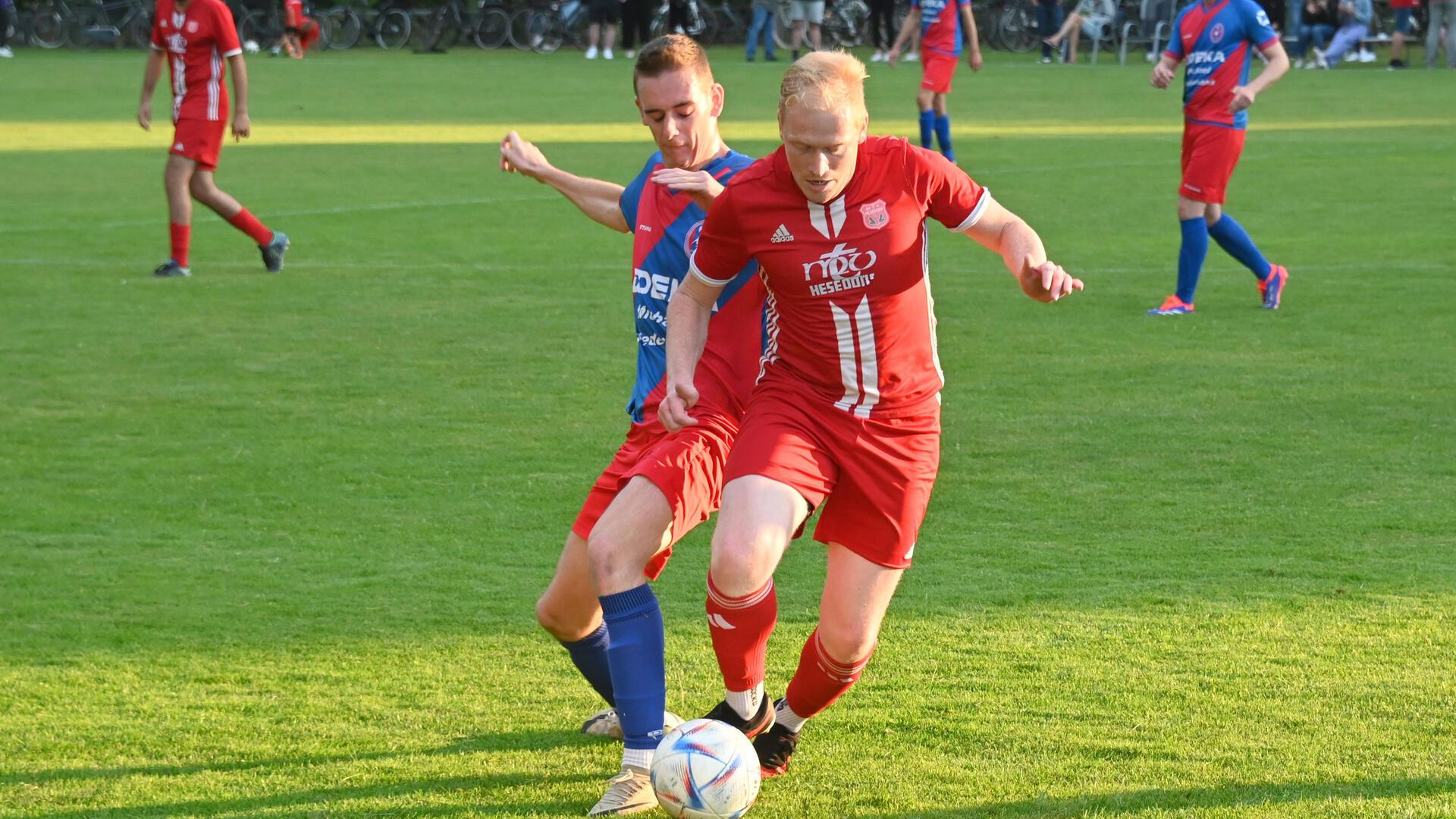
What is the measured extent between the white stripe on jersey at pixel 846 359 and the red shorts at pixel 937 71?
13990mm

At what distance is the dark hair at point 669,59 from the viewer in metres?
4.34

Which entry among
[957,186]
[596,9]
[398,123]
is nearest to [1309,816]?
[957,186]

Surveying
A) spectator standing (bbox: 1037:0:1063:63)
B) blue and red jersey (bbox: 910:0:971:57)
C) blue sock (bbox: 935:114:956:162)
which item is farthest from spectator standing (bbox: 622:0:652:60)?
blue sock (bbox: 935:114:956:162)

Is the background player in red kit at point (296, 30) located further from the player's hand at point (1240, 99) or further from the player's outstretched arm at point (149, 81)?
the player's hand at point (1240, 99)

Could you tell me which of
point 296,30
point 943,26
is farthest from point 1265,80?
point 296,30

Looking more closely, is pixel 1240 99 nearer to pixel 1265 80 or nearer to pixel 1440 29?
pixel 1265 80

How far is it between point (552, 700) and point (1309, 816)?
203cm

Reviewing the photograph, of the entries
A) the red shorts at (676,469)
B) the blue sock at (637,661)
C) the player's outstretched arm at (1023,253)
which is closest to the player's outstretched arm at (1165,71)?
the player's outstretched arm at (1023,253)

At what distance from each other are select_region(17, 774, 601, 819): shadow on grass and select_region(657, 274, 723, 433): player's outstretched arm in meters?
0.98

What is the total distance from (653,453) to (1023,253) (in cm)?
100

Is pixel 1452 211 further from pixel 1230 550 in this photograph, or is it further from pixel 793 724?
pixel 793 724

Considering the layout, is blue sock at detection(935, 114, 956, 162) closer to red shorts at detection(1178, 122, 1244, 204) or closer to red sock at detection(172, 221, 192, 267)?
red shorts at detection(1178, 122, 1244, 204)

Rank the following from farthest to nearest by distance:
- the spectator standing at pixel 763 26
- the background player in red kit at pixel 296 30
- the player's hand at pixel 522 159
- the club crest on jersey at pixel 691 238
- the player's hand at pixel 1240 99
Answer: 1. the background player in red kit at pixel 296 30
2. the spectator standing at pixel 763 26
3. the player's hand at pixel 1240 99
4. the player's hand at pixel 522 159
5. the club crest on jersey at pixel 691 238

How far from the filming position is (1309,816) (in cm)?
399
